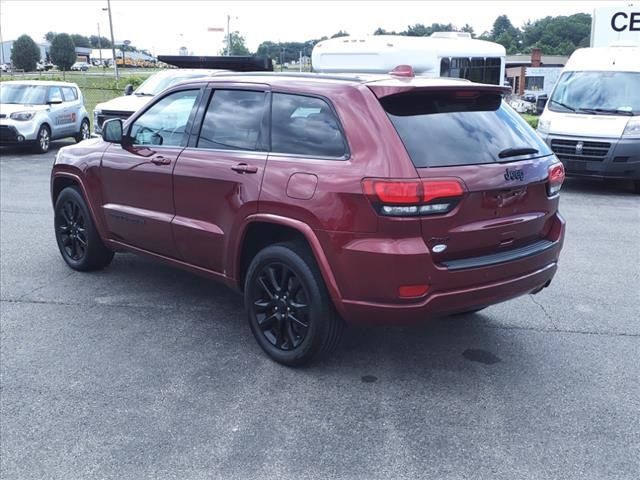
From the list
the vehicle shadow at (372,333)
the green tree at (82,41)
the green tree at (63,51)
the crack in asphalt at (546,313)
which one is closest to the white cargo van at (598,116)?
the crack in asphalt at (546,313)

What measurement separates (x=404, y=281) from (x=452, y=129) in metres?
0.99

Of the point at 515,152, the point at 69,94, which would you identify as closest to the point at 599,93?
the point at 515,152

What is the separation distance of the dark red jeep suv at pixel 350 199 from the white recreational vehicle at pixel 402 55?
917 cm

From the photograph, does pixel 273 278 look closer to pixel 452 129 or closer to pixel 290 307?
pixel 290 307

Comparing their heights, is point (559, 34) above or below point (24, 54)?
above

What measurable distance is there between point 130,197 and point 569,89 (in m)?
9.55

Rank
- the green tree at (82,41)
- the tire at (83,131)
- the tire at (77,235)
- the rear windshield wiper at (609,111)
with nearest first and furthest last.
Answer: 1. the tire at (77,235)
2. the rear windshield wiper at (609,111)
3. the tire at (83,131)
4. the green tree at (82,41)

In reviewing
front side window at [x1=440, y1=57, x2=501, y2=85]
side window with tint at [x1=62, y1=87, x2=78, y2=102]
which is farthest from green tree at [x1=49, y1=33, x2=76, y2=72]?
front side window at [x1=440, y1=57, x2=501, y2=85]

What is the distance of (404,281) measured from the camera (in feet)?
12.7

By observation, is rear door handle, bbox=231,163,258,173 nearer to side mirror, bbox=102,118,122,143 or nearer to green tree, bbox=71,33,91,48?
side mirror, bbox=102,118,122,143

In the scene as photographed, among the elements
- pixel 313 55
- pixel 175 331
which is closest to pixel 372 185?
pixel 175 331

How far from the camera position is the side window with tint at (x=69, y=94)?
18.4 m

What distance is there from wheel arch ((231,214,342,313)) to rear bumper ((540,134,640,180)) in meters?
8.32

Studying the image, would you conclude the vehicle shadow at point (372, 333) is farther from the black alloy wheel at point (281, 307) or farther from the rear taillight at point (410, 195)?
the rear taillight at point (410, 195)
